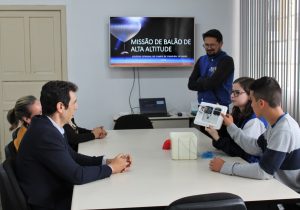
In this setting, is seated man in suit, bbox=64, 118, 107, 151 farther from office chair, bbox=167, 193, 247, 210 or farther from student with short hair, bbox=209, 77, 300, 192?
office chair, bbox=167, 193, 247, 210

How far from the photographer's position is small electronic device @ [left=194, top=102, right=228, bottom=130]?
2.61 meters

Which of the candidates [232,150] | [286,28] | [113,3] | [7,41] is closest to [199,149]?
[232,150]

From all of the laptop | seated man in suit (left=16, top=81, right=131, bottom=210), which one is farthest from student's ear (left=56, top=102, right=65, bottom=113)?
the laptop

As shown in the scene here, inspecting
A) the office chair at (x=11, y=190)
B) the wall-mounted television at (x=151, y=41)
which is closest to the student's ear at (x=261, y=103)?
the office chair at (x=11, y=190)

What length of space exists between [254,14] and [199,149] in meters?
2.61

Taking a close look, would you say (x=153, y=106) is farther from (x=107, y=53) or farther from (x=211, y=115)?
(x=211, y=115)

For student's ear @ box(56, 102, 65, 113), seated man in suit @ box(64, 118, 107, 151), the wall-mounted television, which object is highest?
the wall-mounted television

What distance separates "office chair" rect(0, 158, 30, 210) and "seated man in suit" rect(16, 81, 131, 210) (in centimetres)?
4

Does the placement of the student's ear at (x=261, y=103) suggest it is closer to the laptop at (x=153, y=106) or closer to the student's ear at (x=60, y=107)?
the student's ear at (x=60, y=107)

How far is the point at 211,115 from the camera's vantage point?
2.65 meters

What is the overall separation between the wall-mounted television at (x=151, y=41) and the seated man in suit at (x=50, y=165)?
10.1ft

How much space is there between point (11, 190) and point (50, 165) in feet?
0.77

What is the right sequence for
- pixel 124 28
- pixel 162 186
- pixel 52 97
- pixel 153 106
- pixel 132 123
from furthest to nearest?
pixel 153 106, pixel 124 28, pixel 132 123, pixel 52 97, pixel 162 186

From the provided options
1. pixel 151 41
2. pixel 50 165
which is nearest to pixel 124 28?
pixel 151 41
